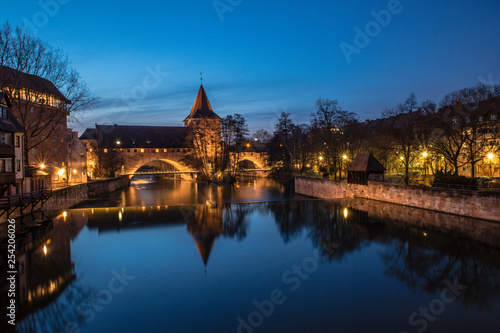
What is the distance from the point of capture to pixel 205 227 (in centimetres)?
1767

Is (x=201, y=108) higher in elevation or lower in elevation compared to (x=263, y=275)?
higher

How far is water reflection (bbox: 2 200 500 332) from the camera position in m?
8.95

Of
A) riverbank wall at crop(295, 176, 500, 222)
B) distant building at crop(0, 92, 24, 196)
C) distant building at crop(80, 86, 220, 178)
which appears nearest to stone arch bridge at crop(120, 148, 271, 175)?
distant building at crop(80, 86, 220, 178)

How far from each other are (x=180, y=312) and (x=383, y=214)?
14439mm

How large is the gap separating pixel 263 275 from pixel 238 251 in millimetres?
2838

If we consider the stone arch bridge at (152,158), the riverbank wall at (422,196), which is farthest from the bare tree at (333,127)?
the stone arch bridge at (152,158)

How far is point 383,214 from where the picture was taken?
19.4 meters

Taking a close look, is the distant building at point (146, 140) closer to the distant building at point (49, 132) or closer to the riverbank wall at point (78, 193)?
the riverbank wall at point (78, 193)

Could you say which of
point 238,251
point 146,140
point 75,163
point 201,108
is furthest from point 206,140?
point 238,251

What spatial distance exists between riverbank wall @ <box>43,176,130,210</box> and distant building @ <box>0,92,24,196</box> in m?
3.88

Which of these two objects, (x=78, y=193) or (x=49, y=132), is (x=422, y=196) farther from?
(x=49, y=132)

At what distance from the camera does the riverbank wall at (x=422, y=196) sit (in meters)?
15.5

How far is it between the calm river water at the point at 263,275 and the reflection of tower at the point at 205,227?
12 cm

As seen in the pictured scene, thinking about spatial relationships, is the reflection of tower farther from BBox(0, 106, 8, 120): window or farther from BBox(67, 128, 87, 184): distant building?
BBox(67, 128, 87, 184): distant building
